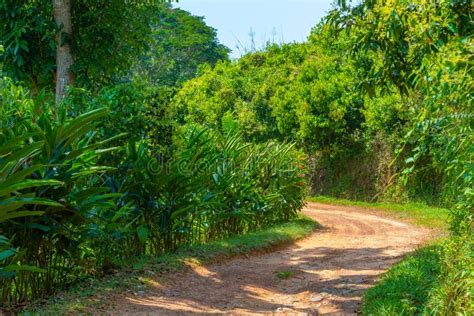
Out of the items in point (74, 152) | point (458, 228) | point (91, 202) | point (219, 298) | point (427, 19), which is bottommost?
point (219, 298)

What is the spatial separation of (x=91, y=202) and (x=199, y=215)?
3.53m

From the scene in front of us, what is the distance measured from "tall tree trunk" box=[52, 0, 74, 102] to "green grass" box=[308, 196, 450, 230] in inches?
342

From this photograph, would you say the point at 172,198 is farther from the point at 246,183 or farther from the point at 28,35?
the point at 28,35

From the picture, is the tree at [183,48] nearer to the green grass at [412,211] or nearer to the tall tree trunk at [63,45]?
the green grass at [412,211]

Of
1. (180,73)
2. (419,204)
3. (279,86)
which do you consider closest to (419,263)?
(419,204)

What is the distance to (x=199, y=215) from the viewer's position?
9961 millimetres

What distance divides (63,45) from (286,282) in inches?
235

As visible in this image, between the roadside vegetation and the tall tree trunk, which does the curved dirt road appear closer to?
the roadside vegetation

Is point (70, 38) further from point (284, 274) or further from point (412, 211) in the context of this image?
point (412, 211)

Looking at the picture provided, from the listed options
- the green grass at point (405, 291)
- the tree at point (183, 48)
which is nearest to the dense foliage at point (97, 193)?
the green grass at point (405, 291)

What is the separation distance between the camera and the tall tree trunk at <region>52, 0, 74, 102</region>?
35.4ft

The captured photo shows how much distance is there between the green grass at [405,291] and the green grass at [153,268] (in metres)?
2.70

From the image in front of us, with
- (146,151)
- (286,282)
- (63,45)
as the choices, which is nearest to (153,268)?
(146,151)

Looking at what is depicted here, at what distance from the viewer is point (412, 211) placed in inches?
725
